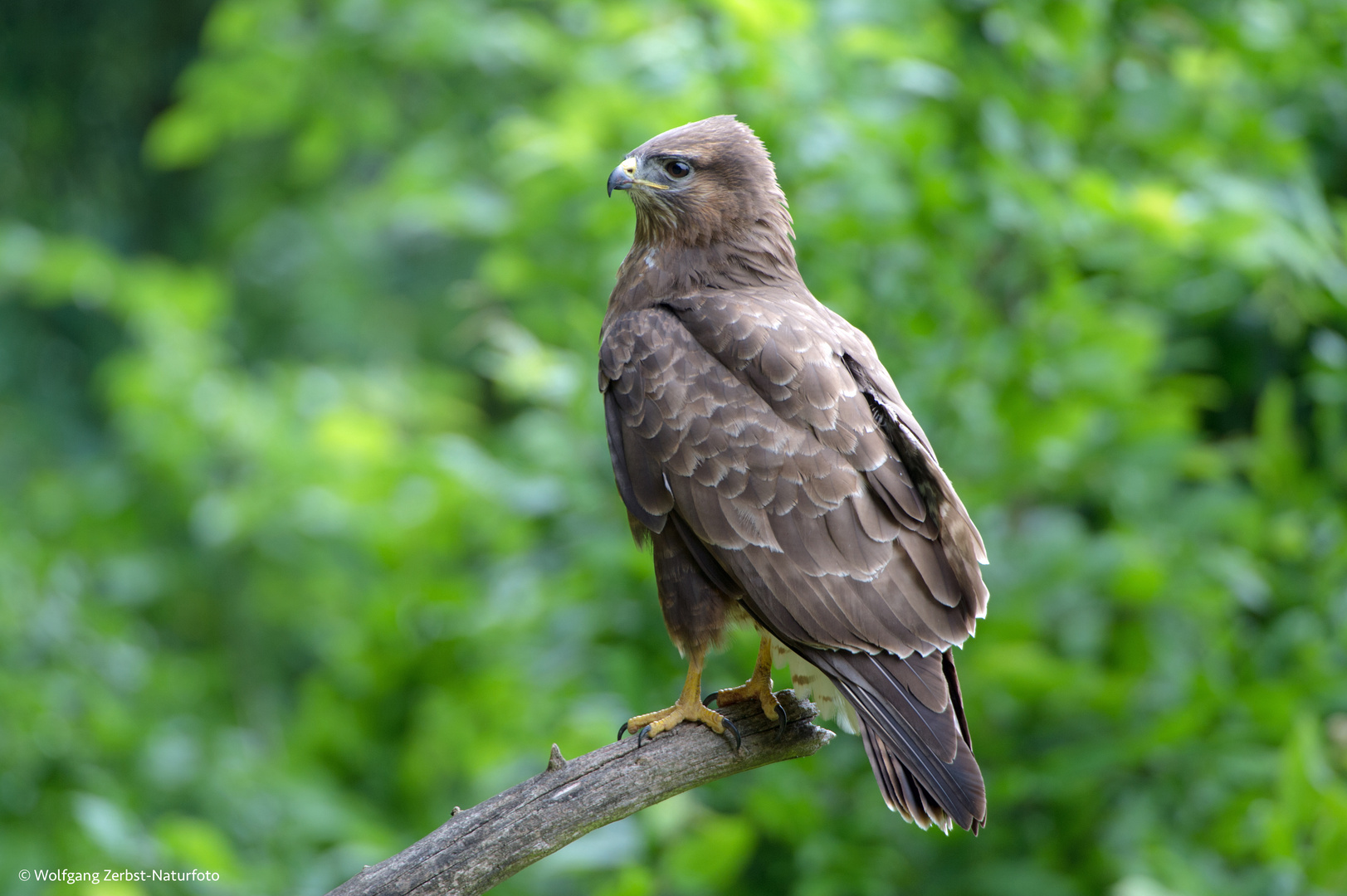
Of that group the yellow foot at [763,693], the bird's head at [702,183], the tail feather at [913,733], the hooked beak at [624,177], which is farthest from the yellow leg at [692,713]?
the hooked beak at [624,177]

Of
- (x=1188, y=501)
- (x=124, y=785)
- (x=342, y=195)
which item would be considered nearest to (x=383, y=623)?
(x=124, y=785)

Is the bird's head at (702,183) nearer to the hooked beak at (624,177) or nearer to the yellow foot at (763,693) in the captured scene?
the hooked beak at (624,177)

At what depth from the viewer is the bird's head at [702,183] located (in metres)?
2.99

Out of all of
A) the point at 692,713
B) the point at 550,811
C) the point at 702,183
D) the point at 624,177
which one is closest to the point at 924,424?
the point at 702,183

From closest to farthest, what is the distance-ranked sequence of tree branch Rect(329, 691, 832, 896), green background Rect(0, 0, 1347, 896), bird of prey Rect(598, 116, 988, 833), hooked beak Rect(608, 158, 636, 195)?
1. tree branch Rect(329, 691, 832, 896)
2. bird of prey Rect(598, 116, 988, 833)
3. hooked beak Rect(608, 158, 636, 195)
4. green background Rect(0, 0, 1347, 896)

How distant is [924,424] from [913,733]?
1503 millimetres

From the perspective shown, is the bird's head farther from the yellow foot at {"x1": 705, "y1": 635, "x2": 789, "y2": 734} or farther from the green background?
the yellow foot at {"x1": 705, "y1": 635, "x2": 789, "y2": 734}

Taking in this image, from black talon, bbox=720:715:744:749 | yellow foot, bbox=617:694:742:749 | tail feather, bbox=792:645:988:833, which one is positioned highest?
yellow foot, bbox=617:694:742:749

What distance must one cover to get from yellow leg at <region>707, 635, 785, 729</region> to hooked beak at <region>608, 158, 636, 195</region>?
120 centimetres

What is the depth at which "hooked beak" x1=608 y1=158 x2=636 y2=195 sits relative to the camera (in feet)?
9.72

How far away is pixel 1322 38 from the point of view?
3.94 metres

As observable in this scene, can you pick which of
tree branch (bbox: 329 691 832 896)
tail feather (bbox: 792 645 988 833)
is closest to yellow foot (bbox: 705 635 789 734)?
tree branch (bbox: 329 691 832 896)

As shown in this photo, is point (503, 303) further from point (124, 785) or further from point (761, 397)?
point (761, 397)

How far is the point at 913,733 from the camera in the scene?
7.91 feet
